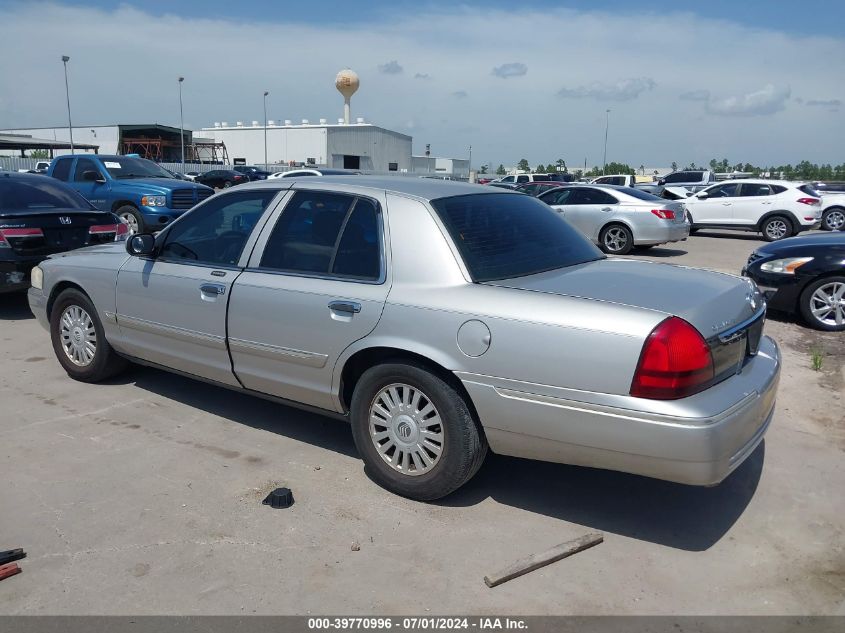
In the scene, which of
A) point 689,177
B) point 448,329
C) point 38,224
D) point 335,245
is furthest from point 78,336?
point 689,177

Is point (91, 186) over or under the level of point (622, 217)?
over

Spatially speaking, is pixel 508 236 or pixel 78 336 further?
pixel 78 336

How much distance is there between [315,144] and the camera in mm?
65125

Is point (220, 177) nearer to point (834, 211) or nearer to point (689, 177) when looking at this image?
point (689, 177)

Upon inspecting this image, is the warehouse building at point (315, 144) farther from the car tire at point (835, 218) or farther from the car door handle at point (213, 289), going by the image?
the car door handle at point (213, 289)

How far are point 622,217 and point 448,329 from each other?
11872 mm

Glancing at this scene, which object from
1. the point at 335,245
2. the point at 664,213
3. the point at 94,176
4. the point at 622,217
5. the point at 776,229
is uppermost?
the point at 94,176

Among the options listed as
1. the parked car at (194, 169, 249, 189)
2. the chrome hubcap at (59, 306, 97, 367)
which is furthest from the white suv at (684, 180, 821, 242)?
the parked car at (194, 169, 249, 189)

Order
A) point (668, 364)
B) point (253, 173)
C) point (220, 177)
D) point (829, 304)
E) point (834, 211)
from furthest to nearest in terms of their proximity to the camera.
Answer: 1. point (253, 173)
2. point (220, 177)
3. point (834, 211)
4. point (829, 304)
5. point (668, 364)

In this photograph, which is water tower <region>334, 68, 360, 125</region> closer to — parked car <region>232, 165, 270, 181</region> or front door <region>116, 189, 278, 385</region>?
parked car <region>232, 165, 270, 181</region>

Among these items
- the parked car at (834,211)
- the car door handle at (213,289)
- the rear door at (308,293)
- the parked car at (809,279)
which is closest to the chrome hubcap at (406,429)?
the rear door at (308,293)

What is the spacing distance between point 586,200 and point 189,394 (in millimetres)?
11531

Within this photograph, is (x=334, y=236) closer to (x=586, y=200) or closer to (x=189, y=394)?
(x=189, y=394)

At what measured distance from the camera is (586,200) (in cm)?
1521
